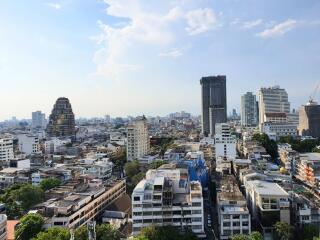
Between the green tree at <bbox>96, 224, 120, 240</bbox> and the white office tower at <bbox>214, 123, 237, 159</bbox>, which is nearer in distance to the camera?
the green tree at <bbox>96, 224, 120, 240</bbox>

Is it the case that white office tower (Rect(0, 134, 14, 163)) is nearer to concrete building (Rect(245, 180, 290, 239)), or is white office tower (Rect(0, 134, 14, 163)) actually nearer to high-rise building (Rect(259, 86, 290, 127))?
concrete building (Rect(245, 180, 290, 239))

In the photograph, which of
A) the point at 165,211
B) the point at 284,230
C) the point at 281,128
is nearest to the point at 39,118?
the point at 281,128

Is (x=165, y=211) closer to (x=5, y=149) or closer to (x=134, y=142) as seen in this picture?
(x=134, y=142)

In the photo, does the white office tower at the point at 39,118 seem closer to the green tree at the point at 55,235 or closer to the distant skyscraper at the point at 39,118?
the distant skyscraper at the point at 39,118

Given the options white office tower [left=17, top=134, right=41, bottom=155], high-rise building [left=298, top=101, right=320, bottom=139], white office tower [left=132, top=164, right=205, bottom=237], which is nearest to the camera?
white office tower [left=132, top=164, right=205, bottom=237]

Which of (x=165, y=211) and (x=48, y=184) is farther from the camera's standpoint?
(x=48, y=184)

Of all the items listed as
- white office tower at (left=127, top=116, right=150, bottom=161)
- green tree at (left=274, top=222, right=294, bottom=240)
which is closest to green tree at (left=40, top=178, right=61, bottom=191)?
white office tower at (left=127, top=116, right=150, bottom=161)

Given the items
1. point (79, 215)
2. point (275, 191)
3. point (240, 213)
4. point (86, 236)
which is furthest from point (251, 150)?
point (86, 236)
